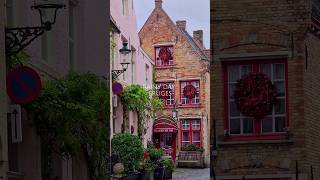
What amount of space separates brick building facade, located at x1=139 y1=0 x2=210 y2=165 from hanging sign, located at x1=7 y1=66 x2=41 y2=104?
3564 centimetres

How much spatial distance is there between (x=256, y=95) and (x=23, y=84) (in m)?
7.26

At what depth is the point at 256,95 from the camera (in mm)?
15273

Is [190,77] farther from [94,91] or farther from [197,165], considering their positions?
[94,91]

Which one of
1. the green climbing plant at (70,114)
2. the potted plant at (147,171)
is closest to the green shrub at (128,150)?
the potted plant at (147,171)

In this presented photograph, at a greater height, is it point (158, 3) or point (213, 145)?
point (158, 3)

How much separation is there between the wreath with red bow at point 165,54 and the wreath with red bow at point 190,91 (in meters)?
2.27

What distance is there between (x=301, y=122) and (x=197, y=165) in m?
26.8

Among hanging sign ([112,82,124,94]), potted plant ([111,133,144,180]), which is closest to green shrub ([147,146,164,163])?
potted plant ([111,133,144,180])

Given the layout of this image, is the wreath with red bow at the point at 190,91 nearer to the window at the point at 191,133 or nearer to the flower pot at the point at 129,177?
the window at the point at 191,133

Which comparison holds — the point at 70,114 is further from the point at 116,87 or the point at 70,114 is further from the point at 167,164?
the point at 167,164

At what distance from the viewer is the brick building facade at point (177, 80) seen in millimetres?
45656

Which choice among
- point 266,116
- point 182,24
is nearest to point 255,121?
point 266,116

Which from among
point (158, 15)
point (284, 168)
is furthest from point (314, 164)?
point (158, 15)

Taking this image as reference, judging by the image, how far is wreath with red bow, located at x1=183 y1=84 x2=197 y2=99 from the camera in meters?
46.2
